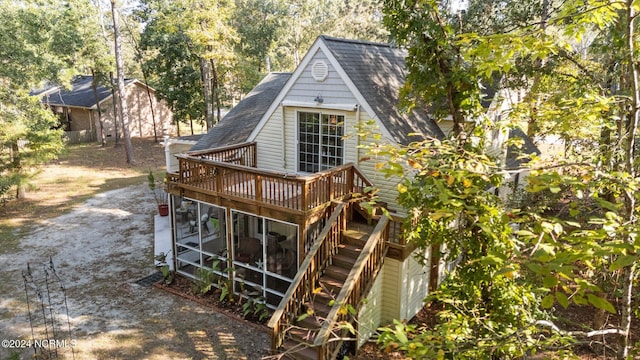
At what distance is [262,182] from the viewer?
33.7ft

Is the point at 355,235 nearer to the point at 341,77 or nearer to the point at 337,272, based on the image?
the point at 337,272

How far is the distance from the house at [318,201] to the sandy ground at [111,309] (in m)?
1.10

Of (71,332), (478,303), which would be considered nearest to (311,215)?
(478,303)

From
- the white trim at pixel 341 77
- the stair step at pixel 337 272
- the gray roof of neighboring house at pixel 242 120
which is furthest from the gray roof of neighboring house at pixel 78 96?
the stair step at pixel 337 272

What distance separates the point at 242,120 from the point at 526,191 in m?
13.5

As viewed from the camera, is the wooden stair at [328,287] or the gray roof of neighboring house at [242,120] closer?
the wooden stair at [328,287]

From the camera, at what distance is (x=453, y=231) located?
6.89m

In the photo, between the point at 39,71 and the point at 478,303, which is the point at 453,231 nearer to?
the point at 478,303

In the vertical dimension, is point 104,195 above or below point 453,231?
below

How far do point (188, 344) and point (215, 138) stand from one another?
29.5ft

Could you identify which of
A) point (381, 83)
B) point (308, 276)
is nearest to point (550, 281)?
point (308, 276)

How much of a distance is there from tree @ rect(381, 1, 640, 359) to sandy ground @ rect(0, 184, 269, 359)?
468cm

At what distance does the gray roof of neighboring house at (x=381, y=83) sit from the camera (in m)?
10.0

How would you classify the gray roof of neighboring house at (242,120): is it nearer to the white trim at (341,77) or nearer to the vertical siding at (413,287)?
the white trim at (341,77)
